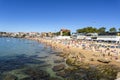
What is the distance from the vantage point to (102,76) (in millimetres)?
30781

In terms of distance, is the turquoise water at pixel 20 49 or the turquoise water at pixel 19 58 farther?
the turquoise water at pixel 20 49

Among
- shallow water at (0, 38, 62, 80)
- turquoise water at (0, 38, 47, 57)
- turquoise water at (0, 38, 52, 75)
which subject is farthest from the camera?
turquoise water at (0, 38, 47, 57)

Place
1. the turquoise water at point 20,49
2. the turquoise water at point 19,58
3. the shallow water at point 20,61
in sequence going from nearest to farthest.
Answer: the shallow water at point 20,61
the turquoise water at point 19,58
the turquoise water at point 20,49

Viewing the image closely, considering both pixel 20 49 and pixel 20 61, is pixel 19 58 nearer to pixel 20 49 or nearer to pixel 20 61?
pixel 20 61

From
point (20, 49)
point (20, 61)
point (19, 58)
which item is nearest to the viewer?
point (20, 61)

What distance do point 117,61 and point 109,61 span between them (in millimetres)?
2334

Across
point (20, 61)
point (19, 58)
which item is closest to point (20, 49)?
point (19, 58)

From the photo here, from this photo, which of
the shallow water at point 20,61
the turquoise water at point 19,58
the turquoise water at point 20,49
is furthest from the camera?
the turquoise water at point 20,49

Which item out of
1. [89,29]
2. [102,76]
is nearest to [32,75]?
[102,76]

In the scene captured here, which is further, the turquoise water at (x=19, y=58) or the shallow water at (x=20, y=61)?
the turquoise water at (x=19, y=58)

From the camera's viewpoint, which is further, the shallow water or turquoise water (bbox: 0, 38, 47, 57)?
turquoise water (bbox: 0, 38, 47, 57)

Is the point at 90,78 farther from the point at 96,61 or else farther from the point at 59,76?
the point at 96,61

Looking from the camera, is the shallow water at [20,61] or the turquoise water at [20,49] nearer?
the shallow water at [20,61]

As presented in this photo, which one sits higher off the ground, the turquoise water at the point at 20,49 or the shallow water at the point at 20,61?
the shallow water at the point at 20,61
